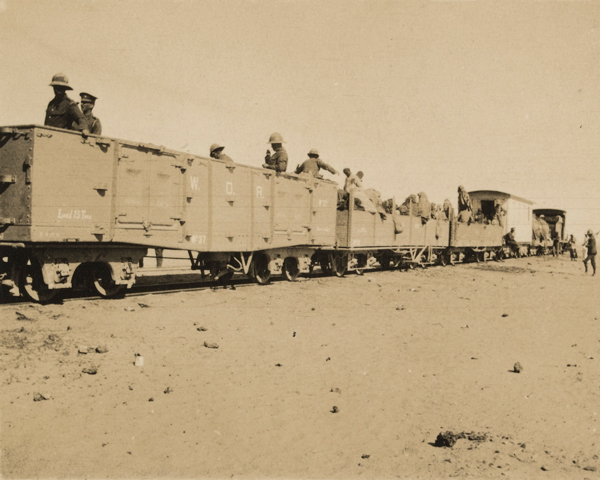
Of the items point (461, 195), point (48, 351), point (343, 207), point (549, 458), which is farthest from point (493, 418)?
point (461, 195)

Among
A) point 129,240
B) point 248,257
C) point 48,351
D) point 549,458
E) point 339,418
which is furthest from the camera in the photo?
point 248,257

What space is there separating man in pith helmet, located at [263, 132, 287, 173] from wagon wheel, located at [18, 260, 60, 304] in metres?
6.21

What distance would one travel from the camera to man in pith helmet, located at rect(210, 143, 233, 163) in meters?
11.6

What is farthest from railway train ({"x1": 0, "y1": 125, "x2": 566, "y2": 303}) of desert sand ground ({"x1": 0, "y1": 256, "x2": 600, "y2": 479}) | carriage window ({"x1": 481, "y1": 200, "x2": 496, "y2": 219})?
carriage window ({"x1": 481, "y1": 200, "x2": 496, "y2": 219})

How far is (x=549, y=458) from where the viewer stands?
3990mm

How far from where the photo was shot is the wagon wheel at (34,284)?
8.27 m

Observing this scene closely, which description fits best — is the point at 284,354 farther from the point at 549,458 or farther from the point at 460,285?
the point at 460,285

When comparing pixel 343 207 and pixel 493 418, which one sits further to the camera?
pixel 343 207

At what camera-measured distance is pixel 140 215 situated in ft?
30.3

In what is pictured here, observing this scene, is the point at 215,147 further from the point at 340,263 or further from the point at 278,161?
the point at 340,263

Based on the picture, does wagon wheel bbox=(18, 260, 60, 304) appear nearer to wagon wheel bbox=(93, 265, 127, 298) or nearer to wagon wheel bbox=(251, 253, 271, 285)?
wagon wheel bbox=(93, 265, 127, 298)

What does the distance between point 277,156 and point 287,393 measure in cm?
849

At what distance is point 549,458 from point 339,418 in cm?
178

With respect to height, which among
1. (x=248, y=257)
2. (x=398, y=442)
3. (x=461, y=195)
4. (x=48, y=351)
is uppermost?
(x=461, y=195)
